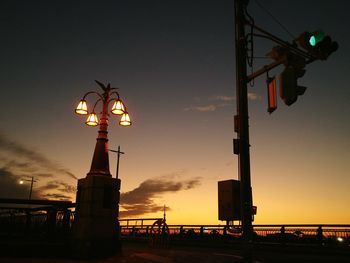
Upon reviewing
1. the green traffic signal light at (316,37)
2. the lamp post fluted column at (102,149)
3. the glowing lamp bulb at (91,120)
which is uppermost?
the green traffic signal light at (316,37)

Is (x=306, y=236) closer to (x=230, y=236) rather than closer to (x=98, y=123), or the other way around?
(x=230, y=236)

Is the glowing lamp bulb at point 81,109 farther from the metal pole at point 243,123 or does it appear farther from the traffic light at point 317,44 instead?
the traffic light at point 317,44

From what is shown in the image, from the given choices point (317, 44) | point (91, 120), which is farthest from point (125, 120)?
point (317, 44)

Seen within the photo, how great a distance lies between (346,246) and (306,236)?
106 inches

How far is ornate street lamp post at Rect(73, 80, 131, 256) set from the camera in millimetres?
12625

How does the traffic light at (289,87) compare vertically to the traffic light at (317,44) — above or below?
below

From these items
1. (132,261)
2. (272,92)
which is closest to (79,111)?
(132,261)

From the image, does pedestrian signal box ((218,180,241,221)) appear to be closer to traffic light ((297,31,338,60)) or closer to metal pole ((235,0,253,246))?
metal pole ((235,0,253,246))

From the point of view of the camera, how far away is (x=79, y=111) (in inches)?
543

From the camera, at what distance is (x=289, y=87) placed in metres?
7.97

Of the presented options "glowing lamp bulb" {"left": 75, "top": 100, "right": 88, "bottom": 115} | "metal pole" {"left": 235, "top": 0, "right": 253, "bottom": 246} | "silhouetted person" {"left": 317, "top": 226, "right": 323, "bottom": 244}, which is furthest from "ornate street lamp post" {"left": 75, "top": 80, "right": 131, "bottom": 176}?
"silhouetted person" {"left": 317, "top": 226, "right": 323, "bottom": 244}

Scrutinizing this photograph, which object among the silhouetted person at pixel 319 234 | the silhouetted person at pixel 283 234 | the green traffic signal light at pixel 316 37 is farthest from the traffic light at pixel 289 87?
the silhouetted person at pixel 283 234

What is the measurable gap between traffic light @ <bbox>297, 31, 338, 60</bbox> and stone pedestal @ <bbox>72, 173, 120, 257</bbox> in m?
8.55

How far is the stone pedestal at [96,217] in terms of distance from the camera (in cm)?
1254
